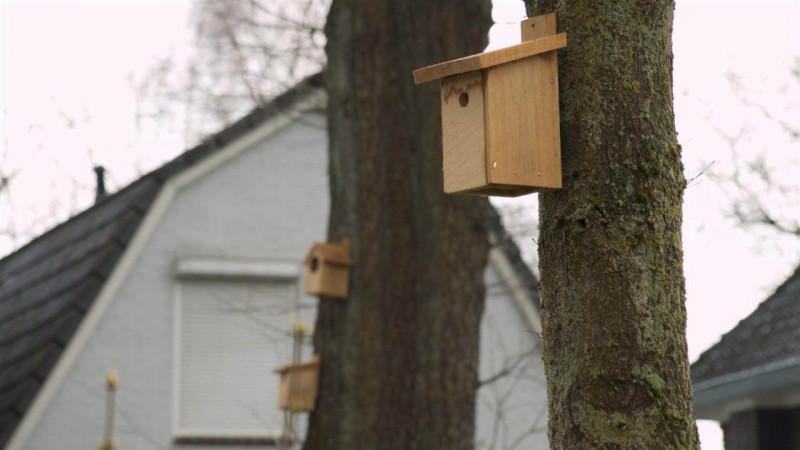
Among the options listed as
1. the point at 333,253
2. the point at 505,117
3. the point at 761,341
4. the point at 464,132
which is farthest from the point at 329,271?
the point at 505,117

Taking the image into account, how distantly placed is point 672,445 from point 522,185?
29.6 inches

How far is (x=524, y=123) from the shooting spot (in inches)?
150

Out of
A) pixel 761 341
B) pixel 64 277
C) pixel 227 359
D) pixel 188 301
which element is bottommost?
pixel 761 341

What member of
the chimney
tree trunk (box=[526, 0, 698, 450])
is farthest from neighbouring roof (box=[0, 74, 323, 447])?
tree trunk (box=[526, 0, 698, 450])

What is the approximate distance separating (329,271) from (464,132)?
4.47 metres

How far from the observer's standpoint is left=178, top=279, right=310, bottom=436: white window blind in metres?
15.8

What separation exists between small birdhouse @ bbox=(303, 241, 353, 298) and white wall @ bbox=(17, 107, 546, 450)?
658 centimetres

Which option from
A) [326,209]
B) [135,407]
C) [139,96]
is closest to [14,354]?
[135,407]

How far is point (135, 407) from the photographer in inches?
610

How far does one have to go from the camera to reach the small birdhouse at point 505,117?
3.67m

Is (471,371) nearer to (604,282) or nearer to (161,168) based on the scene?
(604,282)

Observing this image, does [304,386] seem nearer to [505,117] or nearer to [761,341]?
[761,341]

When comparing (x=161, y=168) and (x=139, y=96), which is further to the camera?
(x=139, y=96)

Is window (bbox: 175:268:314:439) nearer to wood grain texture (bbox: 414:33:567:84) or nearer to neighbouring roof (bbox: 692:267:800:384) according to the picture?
neighbouring roof (bbox: 692:267:800:384)
